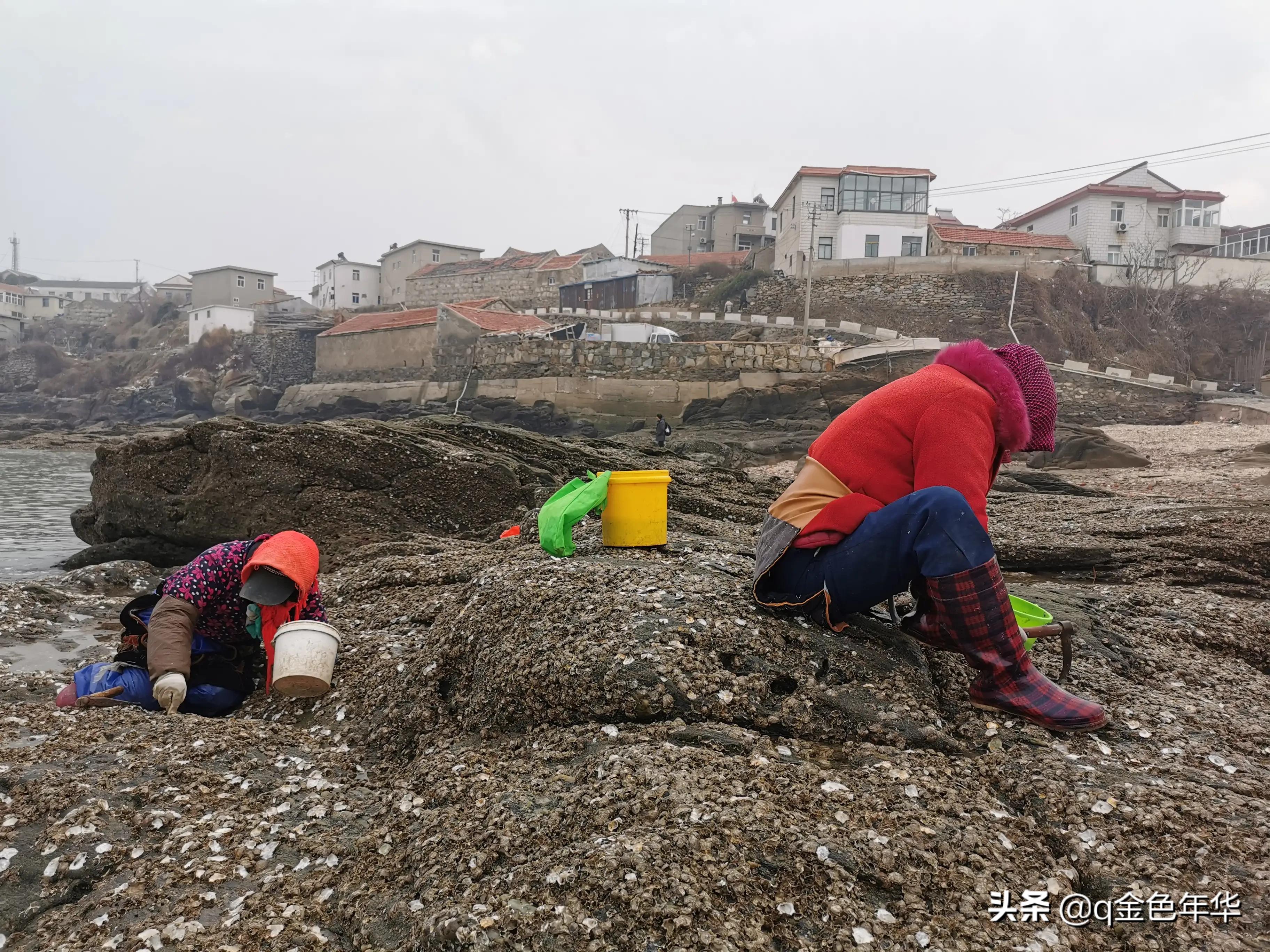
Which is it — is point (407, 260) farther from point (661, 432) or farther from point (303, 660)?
point (303, 660)

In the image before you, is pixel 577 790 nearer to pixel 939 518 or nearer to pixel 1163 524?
pixel 939 518

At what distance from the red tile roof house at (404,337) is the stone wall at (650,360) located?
3640 millimetres

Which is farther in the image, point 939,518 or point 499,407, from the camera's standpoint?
point 499,407

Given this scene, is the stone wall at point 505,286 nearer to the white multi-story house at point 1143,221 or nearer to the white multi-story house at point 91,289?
the white multi-story house at point 1143,221

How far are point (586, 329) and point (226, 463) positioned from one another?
3183 cm

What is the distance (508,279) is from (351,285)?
18.2 m

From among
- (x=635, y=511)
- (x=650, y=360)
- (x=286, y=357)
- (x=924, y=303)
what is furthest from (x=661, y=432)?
(x=286, y=357)

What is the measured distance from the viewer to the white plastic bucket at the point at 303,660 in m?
3.54

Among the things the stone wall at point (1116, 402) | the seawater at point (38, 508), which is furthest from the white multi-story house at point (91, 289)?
the stone wall at point (1116, 402)

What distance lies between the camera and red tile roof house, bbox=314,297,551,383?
124ft

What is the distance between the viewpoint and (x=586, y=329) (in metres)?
38.9

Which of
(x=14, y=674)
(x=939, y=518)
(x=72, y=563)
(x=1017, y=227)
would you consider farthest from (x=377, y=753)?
(x=1017, y=227)

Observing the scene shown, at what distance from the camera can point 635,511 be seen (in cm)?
419

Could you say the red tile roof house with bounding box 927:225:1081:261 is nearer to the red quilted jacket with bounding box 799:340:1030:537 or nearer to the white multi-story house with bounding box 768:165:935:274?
the white multi-story house with bounding box 768:165:935:274
